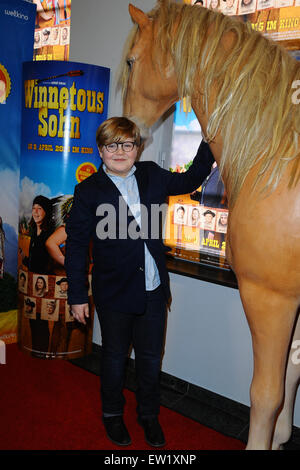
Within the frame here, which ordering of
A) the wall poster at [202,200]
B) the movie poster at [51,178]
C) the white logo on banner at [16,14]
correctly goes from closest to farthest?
the wall poster at [202,200] < the movie poster at [51,178] < the white logo on banner at [16,14]

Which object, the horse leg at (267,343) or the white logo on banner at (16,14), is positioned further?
the white logo on banner at (16,14)

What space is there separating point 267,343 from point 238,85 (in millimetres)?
730

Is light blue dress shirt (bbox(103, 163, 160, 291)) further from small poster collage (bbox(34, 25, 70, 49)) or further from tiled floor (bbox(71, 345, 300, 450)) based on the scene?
small poster collage (bbox(34, 25, 70, 49))

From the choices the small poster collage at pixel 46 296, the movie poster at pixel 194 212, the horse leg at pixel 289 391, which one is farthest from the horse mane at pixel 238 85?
the small poster collage at pixel 46 296

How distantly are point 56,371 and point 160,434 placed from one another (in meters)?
0.80

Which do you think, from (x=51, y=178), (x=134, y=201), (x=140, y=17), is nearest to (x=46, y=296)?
(x=51, y=178)

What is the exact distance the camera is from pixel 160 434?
1.67 meters

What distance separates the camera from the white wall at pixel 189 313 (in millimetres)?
1938

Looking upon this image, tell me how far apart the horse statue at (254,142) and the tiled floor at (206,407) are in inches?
24.4

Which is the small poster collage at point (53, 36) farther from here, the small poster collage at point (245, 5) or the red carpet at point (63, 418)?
the red carpet at point (63, 418)

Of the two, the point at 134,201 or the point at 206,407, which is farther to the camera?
the point at 206,407

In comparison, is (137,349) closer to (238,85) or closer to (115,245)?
(115,245)

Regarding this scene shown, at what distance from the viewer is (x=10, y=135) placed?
2367 mm

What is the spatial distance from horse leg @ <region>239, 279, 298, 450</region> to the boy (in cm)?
52
